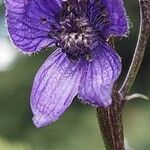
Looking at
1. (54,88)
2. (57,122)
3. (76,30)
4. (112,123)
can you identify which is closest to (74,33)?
(76,30)

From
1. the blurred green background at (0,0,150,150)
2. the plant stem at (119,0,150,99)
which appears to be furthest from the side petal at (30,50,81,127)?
the blurred green background at (0,0,150,150)

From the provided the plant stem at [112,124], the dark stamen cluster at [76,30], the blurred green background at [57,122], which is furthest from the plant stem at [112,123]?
the blurred green background at [57,122]

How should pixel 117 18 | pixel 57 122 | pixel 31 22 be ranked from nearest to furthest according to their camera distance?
1. pixel 117 18
2. pixel 31 22
3. pixel 57 122

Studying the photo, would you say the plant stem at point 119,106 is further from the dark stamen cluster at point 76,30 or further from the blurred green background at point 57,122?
the blurred green background at point 57,122

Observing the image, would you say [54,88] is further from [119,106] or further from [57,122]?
[57,122]

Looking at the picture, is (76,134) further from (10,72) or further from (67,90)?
(67,90)

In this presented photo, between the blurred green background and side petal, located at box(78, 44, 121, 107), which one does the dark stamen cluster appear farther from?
the blurred green background

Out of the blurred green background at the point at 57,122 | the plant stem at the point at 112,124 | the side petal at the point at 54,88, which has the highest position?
the side petal at the point at 54,88

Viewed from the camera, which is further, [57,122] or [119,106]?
[57,122]
